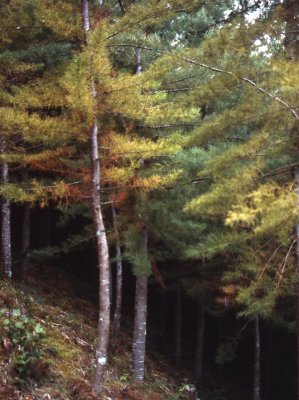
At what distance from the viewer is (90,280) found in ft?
65.7

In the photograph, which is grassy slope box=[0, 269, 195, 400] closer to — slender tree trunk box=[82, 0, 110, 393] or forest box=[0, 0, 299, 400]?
forest box=[0, 0, 299, 400]

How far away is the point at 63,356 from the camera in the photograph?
8.46 metres

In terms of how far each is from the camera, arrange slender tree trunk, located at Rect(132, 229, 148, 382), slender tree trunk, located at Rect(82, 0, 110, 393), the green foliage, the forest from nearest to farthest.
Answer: the forest
the green foliage
slender tree trunk, located at Rect(82, 0, 110, 393)
slender tree trunk, located at Rect(132, 229, 148, 382)

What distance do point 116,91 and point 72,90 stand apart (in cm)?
92

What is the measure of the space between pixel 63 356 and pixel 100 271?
2486 mm

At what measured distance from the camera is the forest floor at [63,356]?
21.7 feet

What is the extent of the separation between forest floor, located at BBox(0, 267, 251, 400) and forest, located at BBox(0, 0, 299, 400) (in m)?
0.04

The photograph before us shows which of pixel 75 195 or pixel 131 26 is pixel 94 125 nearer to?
pixel 75 195

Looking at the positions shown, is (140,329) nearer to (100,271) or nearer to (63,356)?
(63,356)

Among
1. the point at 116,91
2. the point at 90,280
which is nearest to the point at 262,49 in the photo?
the point at 116,91

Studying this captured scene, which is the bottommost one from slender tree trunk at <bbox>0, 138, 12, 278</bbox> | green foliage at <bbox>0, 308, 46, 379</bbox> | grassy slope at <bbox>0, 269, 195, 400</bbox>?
grassy slope at <bbox>0, 269, 195, 400</bbox>

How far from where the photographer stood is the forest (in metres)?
6.29

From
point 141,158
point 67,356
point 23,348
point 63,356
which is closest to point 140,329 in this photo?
point 67,356

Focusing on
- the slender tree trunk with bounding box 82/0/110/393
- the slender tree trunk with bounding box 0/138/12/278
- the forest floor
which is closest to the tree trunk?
the slender tree trunk with bounding box 82/0/110/393
